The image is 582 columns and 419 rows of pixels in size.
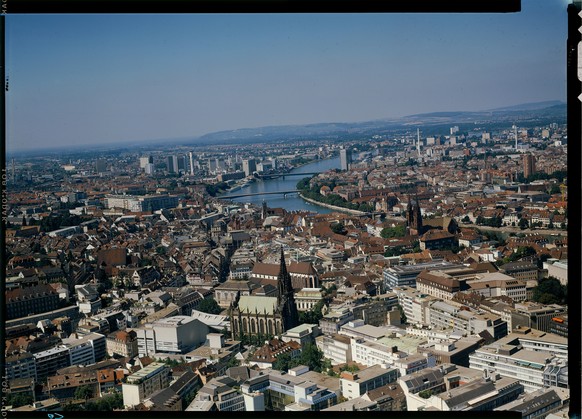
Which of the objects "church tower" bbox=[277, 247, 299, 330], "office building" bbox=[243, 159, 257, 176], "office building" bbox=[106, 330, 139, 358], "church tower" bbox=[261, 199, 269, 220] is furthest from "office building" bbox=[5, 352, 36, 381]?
"church tower" bbox=[261, 199, 269, 220]

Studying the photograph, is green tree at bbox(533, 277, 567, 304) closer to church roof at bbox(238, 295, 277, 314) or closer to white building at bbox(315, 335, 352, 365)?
white building at bbox(315, 335, 352, 365)

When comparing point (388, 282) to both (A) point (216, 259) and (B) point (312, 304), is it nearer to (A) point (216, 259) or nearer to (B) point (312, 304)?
(B) point (312, 304)

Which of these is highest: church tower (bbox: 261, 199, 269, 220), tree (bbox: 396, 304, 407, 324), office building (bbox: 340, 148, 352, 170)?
office building (bbox: 340, 148, 352, 170)

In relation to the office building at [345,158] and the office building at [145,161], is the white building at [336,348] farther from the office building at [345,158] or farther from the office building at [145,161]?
the office building at [345,158]

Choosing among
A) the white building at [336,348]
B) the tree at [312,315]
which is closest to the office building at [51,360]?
the white building at [336,348]

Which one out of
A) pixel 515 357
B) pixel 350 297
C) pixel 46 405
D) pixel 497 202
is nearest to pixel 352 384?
pixel 515 357

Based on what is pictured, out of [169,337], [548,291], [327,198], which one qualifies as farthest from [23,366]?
[327,198]

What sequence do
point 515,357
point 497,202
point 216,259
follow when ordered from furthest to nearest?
point 497,202 < point 216,259 < point 515,357

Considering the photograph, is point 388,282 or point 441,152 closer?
point 388,282
